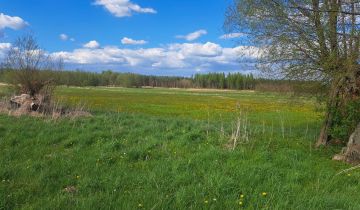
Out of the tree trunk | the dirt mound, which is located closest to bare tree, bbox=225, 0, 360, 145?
the tree trunk

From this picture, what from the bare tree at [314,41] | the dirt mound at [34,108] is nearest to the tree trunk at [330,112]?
the bare tree at [314,41]

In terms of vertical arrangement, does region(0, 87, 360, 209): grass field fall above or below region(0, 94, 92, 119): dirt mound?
below

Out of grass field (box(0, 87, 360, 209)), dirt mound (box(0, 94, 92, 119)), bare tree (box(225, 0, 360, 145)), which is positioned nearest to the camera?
grass field (box(0, 87, 360, 209))

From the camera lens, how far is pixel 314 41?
12.4 meters

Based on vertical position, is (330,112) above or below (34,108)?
above

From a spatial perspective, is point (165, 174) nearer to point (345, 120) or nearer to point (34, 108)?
point (345, 120)

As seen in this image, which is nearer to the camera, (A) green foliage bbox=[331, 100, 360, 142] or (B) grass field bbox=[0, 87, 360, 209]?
(B) grass field bbox=[0, 87, 360, 209]

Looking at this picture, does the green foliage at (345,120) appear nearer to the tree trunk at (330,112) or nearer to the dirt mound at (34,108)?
the tree trunk at (330,112)

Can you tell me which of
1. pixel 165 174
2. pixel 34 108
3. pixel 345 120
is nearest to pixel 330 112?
pixel 345 120

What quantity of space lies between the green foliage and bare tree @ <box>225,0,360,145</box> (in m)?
0.13

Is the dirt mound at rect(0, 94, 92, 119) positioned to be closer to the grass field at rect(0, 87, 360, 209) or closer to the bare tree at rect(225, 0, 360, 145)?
the grass field at rect(0, 87, 360, 209)

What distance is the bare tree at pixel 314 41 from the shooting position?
37.1 feet

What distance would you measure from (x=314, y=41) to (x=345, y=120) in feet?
9.45

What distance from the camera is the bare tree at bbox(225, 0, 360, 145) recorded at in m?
11.3
